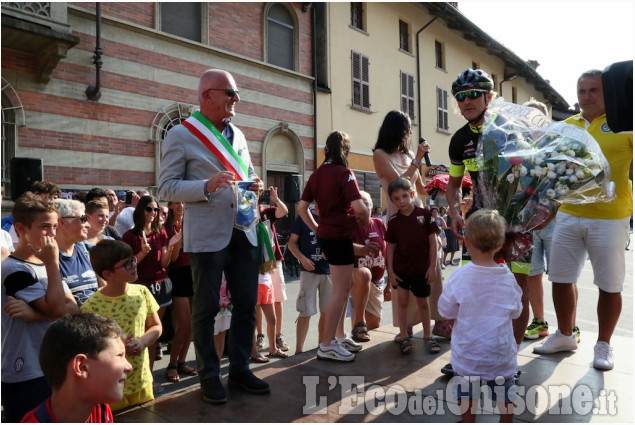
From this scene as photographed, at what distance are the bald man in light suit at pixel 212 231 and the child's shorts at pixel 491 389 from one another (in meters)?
1.25

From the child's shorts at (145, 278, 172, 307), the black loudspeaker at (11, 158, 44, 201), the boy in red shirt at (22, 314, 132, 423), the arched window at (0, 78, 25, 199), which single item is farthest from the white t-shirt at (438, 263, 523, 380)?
the arched window at (0, 78, 25, 199)

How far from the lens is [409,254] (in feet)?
13.5

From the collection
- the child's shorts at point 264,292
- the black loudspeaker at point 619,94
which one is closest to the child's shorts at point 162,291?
the child's shorts at point 264,292

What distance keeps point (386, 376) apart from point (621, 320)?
18.6 ft

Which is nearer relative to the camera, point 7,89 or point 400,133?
point 400,133

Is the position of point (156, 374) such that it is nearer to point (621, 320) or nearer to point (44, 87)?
point (621, 320)

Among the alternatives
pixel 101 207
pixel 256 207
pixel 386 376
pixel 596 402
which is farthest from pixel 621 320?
pixel 101 207

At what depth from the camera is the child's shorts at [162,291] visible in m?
4.40

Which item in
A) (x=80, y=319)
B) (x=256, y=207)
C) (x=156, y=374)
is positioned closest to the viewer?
(x=80, y=319)

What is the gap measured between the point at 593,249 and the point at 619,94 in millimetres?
1718

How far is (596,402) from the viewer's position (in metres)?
2.95

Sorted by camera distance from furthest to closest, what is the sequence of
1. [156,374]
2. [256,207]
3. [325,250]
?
[156,374], [325,250], [256,207]

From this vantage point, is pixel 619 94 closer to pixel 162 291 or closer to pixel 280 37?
pixel 162 291

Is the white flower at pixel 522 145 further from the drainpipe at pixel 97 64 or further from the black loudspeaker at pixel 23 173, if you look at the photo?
the drainpipe at pixel 97 64
